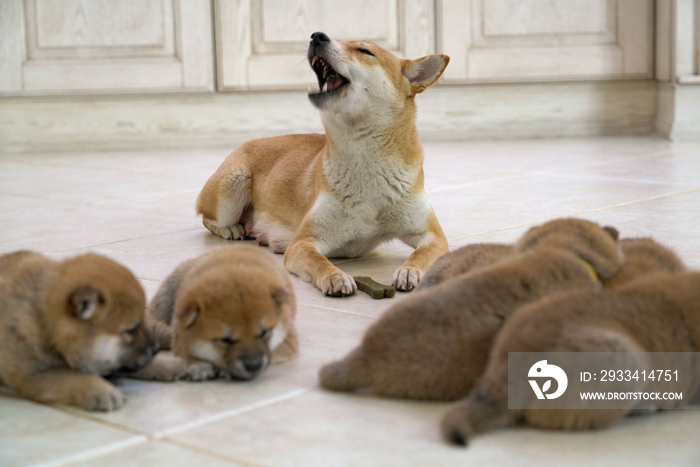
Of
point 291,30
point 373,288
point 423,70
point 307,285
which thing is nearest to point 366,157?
point 423,70

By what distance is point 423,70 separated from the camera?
338cm

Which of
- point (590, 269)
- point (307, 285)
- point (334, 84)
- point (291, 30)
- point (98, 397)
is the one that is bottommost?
point (307, 285)

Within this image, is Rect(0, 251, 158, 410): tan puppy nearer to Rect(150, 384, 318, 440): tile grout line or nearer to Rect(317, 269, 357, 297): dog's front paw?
Rect(150, 384, 318, 440): tile grout line

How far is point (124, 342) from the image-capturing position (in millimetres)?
1774

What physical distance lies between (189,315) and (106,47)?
18.5ft

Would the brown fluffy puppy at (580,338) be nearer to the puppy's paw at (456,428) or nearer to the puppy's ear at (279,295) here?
the puppy's paw at (456,428)

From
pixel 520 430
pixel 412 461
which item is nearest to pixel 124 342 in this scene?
pixel 412 461

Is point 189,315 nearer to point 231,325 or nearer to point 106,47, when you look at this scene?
point 231,325

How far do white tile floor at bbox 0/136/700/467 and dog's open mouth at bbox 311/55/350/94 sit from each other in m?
0.71

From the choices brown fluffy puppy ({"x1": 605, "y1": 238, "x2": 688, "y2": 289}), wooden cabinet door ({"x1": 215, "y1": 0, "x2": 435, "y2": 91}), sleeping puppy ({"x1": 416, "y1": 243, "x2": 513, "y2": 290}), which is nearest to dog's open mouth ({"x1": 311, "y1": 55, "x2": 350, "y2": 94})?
sleeping puppy ({"x1": 416, "y1": 243, "x2": 513, "y2": 290})

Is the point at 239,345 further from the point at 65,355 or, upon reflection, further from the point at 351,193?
the point at 351,193

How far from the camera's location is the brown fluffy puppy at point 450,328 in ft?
5.36

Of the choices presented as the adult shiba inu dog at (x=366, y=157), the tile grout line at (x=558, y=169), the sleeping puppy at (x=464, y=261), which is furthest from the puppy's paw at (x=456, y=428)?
the tile grout line at (x=558, y=169)

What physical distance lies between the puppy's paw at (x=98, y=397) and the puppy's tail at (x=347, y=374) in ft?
1.41
